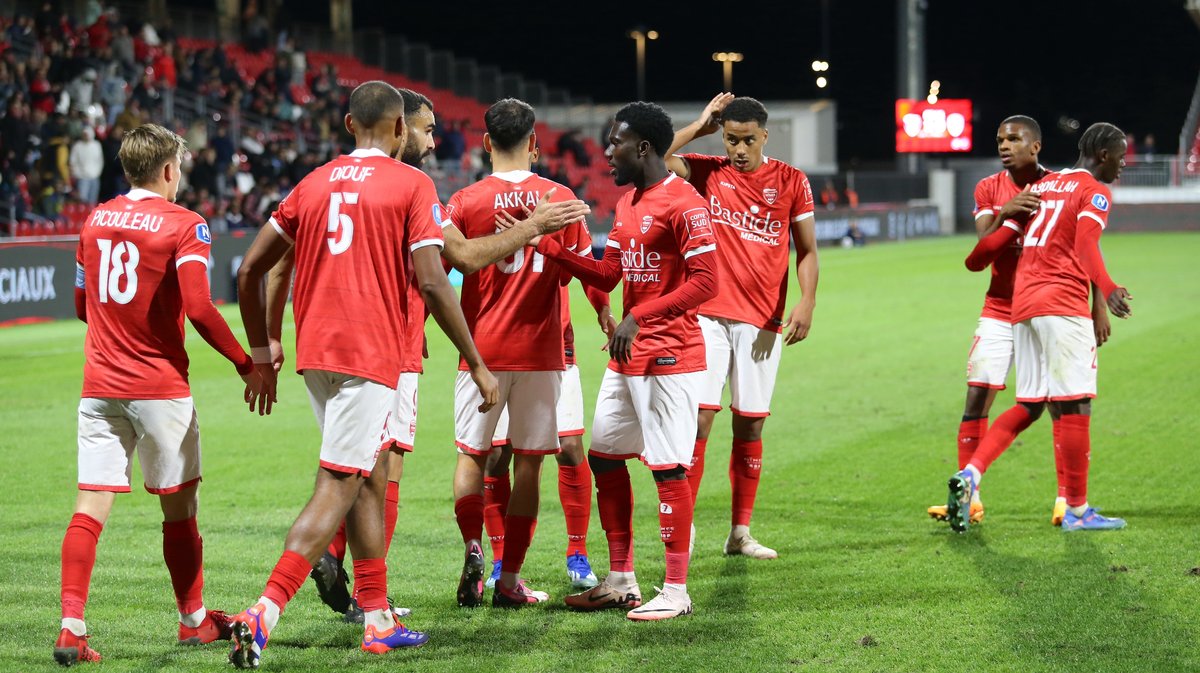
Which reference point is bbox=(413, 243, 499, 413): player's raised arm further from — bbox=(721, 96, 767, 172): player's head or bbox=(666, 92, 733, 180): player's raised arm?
bbox=(721, 96, 767, 172): player's head

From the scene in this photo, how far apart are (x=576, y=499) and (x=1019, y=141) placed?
3345 millimetres

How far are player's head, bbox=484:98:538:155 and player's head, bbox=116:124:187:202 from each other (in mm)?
1272

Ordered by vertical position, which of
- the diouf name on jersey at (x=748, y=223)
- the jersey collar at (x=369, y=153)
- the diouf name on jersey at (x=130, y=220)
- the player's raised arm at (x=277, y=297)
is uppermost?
the jersey collar at (x=369, y=153)

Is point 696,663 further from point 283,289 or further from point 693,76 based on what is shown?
→ point 693,76

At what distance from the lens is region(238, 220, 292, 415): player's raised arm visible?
5117 mm

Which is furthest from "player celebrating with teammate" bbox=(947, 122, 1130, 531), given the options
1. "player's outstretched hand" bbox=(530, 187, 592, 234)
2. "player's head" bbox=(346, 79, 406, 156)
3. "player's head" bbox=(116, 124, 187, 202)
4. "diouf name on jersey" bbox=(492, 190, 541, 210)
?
"player's head" bbox=(116, 124, 187, 202)

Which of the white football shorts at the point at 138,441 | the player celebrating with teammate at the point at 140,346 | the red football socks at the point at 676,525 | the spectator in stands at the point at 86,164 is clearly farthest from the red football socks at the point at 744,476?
the spectator in stands at the point at 86,164

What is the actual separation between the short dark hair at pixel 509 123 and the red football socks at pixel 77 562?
7.35 feet

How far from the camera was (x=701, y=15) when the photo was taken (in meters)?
61.5

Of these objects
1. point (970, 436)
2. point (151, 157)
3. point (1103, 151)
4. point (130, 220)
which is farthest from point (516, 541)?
point (1103, 151)

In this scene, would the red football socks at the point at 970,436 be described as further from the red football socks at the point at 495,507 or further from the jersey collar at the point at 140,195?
the jersey collar at the point at 140,195

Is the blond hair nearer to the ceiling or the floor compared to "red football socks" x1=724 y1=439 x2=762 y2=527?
nearer to the ceiling

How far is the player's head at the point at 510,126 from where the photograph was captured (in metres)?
5.72

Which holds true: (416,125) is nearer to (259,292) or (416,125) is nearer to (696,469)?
(259,292)
